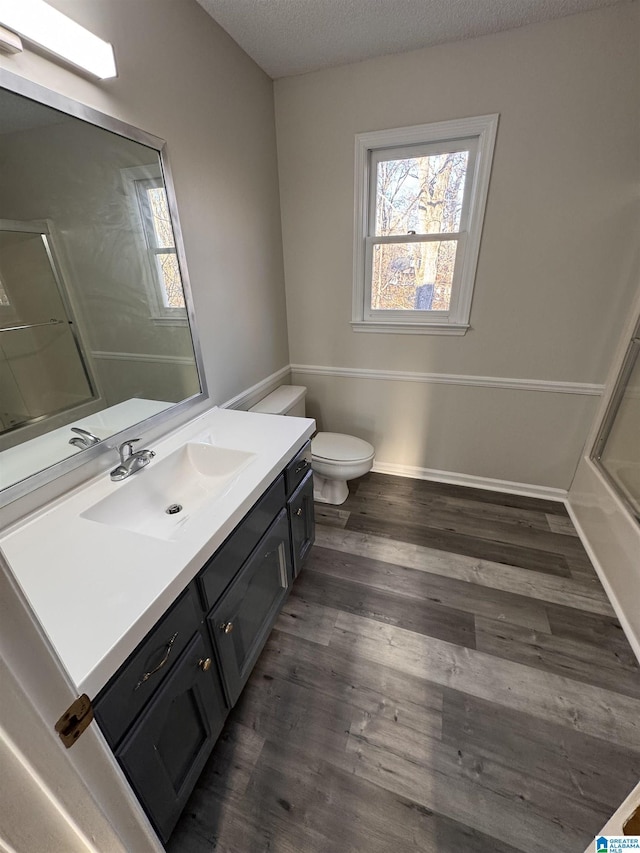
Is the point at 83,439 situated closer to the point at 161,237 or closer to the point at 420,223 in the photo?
the point at 161,237

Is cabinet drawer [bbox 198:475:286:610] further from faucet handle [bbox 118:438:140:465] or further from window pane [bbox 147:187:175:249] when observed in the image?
window pane [bbox 147:187:175:249]

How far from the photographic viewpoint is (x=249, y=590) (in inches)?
46.4

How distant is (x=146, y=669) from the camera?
749mm

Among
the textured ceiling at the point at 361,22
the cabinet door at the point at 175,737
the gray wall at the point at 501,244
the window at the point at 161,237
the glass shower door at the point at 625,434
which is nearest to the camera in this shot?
the cabinet door at the point at 175,737

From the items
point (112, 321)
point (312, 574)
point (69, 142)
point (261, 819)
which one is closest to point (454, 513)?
point (312, 574)

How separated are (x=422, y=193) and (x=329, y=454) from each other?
1576 mm

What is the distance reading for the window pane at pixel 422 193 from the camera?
1.87 metres

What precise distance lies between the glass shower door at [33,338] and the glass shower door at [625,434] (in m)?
2.42

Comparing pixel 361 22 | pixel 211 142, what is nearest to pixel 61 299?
pixel 211 142

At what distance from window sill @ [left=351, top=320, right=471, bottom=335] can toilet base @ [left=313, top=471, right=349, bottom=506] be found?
101cm

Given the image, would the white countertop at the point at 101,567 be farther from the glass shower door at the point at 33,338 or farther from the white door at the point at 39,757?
the glass shower door at the point at 33,338

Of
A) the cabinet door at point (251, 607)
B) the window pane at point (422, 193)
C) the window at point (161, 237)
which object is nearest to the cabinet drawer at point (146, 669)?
the cabinet door at point (251, 607)

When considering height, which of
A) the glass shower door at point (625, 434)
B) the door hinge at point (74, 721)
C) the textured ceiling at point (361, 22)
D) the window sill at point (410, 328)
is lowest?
the glass shower door at point (625, 434)

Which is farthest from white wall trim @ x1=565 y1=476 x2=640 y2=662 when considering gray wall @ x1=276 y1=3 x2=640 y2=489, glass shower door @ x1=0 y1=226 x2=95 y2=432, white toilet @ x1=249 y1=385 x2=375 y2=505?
glass shower door @ x1=0 y1=226 x2=95 y2=432
